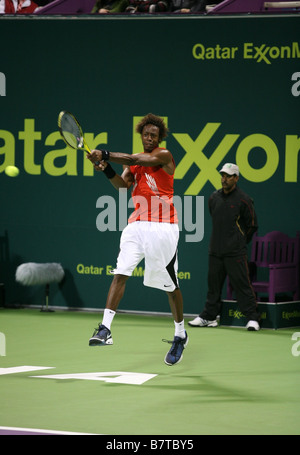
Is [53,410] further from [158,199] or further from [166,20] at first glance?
[166,20]

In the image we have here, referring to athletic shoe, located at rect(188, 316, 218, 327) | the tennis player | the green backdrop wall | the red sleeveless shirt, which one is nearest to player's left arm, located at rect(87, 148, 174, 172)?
the tennis player

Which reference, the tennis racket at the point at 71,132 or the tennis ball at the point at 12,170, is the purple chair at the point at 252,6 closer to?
the tennis ball at the point at 12,170

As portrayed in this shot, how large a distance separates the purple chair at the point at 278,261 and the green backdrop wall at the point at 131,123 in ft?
0.83

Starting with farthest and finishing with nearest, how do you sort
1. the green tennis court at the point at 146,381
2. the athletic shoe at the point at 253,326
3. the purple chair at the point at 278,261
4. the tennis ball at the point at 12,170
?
the tennis ball at the point at 12,170, the purple chair at the point at 278,261, the athletic shoe at the point at 253,326, the green tennis court at the point at 146,381

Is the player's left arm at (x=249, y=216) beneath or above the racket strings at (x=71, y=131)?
beneath

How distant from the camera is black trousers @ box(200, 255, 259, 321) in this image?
990 cm

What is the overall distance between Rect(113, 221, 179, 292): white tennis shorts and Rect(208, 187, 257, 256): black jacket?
2.58 meters

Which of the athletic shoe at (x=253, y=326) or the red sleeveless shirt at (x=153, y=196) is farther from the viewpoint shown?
the athletic shoe at (x=253, y=326)

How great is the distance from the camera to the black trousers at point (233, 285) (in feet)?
32.5

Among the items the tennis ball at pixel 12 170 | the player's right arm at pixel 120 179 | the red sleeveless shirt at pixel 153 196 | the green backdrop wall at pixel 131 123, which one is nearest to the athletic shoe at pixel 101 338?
the red sleeveless shirt at pixel 153 196

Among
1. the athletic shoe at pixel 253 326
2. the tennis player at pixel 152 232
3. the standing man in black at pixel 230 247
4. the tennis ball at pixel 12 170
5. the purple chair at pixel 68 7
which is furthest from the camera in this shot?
the purple chair at pixel 68 7

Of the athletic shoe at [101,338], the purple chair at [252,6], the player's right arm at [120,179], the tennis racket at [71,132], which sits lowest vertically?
the athletic shoe at [101,338]

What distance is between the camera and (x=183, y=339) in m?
7.74

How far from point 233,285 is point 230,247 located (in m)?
0.44
